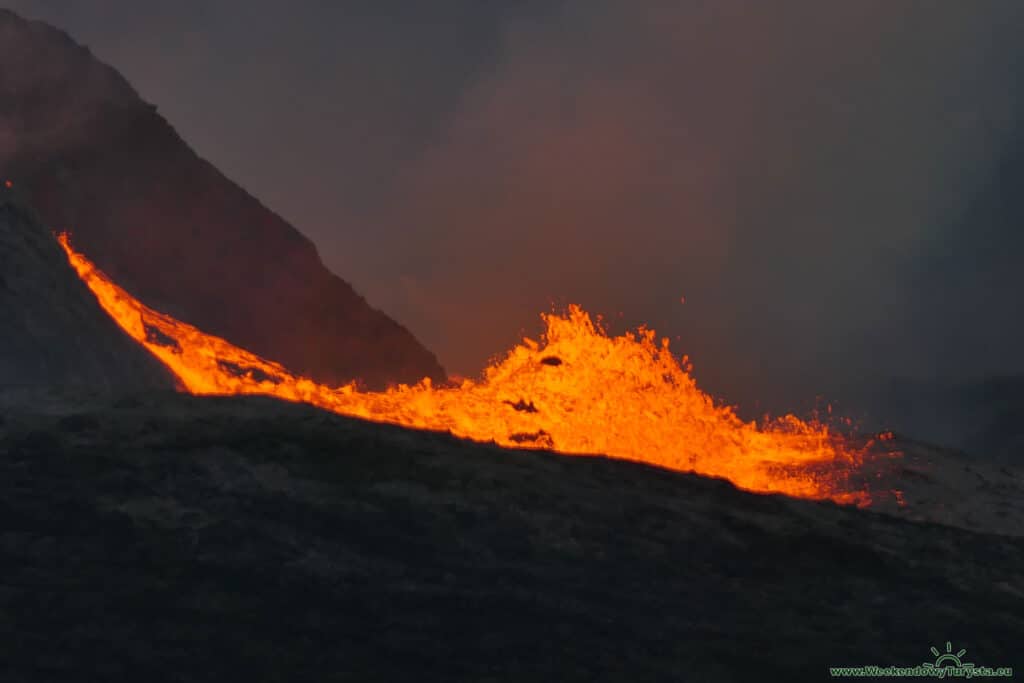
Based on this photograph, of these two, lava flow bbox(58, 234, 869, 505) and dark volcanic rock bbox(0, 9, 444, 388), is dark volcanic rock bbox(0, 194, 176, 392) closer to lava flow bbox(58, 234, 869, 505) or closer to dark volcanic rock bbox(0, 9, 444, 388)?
lava flow bbox(58, 234, 869, 505)

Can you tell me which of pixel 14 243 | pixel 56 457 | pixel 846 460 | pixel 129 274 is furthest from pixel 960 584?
pixel 129 274

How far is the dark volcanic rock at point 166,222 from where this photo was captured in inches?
882

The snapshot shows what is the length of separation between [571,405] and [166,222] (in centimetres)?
1599

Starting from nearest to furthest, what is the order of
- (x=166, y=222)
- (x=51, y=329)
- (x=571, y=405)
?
(x=51, y=329) → (x=571, y=405) → (x=166, y=222)

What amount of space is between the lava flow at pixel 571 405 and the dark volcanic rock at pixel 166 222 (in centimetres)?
1058

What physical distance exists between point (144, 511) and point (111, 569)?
35.2 inches

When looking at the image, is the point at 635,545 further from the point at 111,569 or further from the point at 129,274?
the point at 129,274

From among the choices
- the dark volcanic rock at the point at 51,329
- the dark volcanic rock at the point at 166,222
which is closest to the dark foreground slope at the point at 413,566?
the dark volcanic rock at the point at 51,329

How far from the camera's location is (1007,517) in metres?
10.5

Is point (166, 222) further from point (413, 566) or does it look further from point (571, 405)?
point (413, 566)

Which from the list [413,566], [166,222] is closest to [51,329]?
[413,566]

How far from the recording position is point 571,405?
1322cm

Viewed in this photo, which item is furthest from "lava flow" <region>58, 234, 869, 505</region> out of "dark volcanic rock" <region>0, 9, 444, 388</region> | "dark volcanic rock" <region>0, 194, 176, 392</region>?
"dark volcanic rock" <region>0, 9, 444, 388</region>

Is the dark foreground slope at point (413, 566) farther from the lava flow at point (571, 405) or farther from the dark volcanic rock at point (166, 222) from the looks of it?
the dark volcanic rock at point (166, 222)
